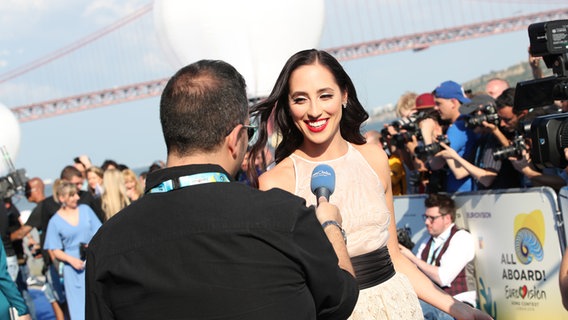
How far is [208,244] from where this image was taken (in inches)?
71.8

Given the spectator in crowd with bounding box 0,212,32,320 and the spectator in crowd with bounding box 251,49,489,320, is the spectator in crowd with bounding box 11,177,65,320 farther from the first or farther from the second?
the spectator in crowd with bounding box 251,49,489,320

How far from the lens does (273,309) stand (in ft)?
6.06

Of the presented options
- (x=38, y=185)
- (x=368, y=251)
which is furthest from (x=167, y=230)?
→ (x=38, y=185)

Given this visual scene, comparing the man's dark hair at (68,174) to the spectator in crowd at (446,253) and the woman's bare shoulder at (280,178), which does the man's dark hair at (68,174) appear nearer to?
the spectator in crowd at (446,253)

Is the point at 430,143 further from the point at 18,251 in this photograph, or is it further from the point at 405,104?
the point at 18,251

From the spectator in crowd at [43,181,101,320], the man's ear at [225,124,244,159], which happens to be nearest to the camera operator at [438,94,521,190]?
the spectator in crowd at [43,181,101,320]

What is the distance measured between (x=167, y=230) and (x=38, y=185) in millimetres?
9335

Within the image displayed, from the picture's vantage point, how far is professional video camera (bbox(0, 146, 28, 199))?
31.9ft

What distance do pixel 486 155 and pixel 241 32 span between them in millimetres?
2222

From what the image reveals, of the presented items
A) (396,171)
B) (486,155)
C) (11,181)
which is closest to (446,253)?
(486,155)

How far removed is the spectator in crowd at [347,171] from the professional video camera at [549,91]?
2.12 ft

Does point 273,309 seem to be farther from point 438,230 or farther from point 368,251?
point 438,230

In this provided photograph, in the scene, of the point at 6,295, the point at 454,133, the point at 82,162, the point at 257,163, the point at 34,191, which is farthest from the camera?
the point at 82,162

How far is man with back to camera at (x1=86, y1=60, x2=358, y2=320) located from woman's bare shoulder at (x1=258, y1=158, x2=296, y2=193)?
111cm
